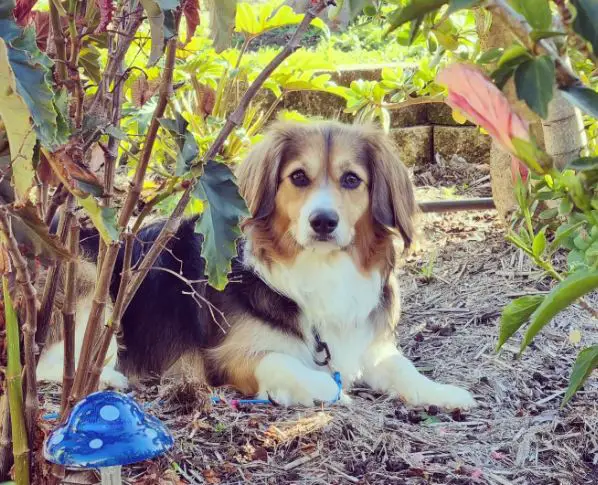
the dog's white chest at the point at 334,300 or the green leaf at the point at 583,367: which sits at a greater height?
the green leaf at the point at 583,367

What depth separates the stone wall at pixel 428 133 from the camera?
21.0ft

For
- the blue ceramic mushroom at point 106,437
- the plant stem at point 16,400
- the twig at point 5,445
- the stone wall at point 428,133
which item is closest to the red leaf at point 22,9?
the plant stem at point 16,400

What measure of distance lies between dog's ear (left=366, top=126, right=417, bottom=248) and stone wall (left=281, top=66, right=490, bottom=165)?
254cm

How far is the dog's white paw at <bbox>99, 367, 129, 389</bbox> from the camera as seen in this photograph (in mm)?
3283

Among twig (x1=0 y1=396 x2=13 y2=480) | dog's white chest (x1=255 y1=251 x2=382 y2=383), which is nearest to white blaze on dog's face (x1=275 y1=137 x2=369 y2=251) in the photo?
dog's white chest (x1=255 y1=251 x2=382 y2=383)

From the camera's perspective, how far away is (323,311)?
3625mm

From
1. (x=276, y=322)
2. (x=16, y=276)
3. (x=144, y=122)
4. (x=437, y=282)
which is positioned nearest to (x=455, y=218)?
(x=437, y=282)

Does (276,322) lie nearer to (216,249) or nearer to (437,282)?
(437,282)

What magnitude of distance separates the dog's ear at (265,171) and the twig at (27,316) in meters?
1.94

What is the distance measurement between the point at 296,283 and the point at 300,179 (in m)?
0.44

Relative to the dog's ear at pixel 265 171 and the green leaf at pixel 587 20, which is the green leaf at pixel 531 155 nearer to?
the green leaf at pixel 587 20

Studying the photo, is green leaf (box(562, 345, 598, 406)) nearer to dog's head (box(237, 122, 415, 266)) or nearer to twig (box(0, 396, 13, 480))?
twig (box(0, 396, 13, 480))

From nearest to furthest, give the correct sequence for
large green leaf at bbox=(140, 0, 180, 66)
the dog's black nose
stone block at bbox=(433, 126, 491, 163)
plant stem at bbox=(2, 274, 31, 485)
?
large green leaf at bbox=(140, 0, 180, 66) < plant stem at bbox=(2, 274, 31, 485) < the dog's black nose < stone block at bbox=(433, 126, 491, 163)

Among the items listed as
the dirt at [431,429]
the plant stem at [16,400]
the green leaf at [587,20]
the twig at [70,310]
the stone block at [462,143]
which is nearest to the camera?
the green leaf at [587,20]
